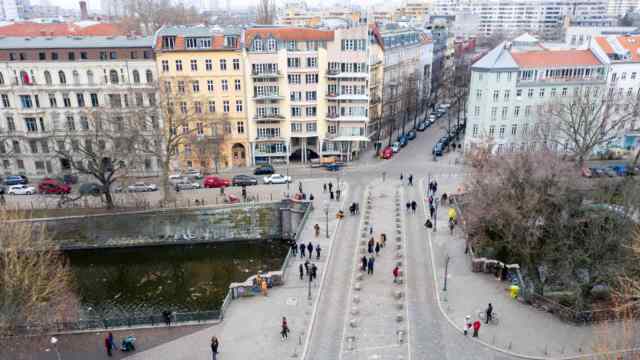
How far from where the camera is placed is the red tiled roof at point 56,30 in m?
75.1

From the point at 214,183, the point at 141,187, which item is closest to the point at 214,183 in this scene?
the point at 214,183

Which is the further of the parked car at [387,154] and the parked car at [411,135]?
the parked car at [411,135]

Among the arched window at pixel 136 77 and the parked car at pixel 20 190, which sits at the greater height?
the arched window at pixel 136 77

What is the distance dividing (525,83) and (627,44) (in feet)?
56.7

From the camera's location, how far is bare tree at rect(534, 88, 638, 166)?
55812 millimetres

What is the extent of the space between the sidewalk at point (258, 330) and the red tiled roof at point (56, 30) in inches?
2362

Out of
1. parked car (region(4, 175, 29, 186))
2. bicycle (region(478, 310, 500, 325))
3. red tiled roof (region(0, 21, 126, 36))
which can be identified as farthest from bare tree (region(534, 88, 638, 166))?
red tiled roof (region(0, 21, 126, 36))

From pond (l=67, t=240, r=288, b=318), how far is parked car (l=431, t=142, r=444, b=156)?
28.7 m

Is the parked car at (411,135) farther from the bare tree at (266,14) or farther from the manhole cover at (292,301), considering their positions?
the bare tree at (266,14)

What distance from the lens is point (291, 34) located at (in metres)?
61.2

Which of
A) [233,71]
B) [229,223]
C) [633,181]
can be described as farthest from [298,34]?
[633,181]

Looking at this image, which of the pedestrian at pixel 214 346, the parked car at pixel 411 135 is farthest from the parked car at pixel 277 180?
the pedestrian at pixel 214 346

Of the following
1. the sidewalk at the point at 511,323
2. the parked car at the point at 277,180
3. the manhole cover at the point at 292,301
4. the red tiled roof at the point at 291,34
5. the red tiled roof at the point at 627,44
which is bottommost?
the manhole cover at the point at 292,301

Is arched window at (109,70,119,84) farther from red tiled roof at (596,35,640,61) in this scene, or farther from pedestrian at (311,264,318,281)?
red tiled roof at (596,35,640,61)
